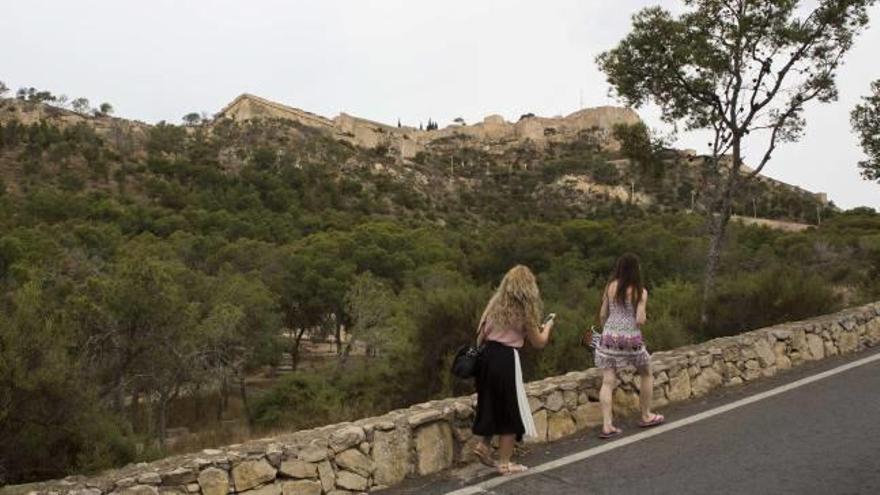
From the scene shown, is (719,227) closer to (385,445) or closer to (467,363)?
(467,363)

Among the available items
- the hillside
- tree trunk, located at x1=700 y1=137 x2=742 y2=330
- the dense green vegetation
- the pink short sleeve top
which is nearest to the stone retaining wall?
the pink short sleeve top

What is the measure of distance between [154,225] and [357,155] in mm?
54637

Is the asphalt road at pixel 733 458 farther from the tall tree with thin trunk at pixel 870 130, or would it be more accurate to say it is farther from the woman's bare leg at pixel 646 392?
the tall tree with thin trunk at pixel 870 130

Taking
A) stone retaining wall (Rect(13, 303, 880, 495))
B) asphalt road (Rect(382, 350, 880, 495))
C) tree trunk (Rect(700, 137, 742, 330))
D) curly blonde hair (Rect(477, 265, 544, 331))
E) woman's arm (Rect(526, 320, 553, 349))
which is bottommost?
asphalt road (Rect(382, 350, 880, 495))

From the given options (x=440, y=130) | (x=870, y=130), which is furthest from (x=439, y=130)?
(x=870, y=130)

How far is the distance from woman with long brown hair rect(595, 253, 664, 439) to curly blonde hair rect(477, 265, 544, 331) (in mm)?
1290

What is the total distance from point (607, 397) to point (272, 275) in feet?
124

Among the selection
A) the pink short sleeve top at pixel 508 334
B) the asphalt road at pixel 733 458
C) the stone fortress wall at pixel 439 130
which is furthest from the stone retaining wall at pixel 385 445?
the stone fortress wall at pixel 439 130

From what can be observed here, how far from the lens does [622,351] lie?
21.4 feet

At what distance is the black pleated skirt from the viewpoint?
5398 mm

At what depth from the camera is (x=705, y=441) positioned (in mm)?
6023

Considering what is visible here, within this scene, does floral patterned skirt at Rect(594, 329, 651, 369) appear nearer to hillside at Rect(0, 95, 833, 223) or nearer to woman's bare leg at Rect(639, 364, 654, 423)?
woman's bare leg at Rect(639, 364, 654, 423)

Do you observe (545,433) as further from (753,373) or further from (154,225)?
(154,225)

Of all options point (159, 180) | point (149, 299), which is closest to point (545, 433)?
point (149, 299)
